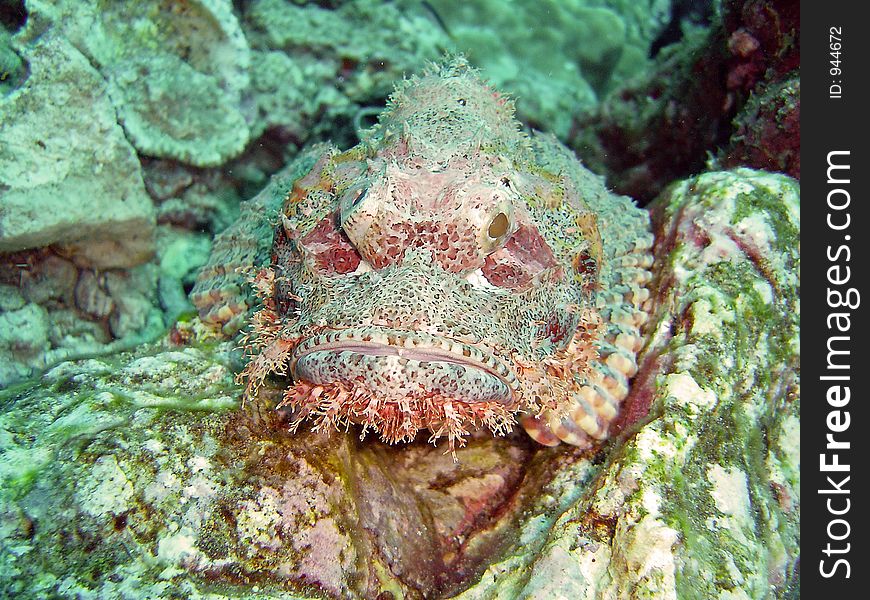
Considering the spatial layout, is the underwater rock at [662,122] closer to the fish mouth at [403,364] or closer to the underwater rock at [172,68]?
the underwater rock at [172,68]

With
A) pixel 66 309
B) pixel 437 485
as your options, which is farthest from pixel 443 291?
pixel 66 309

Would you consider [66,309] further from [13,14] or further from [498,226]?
[498,226]

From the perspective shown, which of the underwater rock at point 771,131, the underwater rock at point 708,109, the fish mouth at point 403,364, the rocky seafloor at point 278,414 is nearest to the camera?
the fish mouth at point 403,364

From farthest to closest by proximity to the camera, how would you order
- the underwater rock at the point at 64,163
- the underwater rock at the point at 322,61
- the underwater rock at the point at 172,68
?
the underwater rock at the point at 322,61, the underwater rock at the point at 172,68, the underwater rock at the point at 64,163

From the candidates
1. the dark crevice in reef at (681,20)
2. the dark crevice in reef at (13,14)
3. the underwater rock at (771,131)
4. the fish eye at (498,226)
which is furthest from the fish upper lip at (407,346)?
the dark crevice in reef at (681,20)

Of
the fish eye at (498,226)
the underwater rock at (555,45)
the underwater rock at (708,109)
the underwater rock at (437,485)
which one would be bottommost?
the underwater rock at (437,485)
